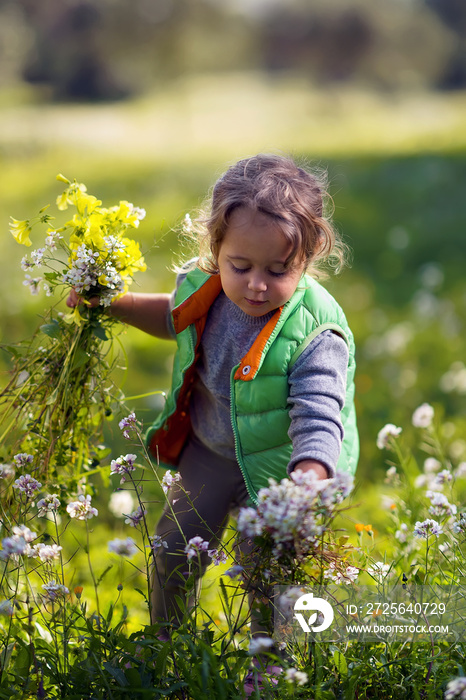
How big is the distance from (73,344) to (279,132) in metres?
18.7

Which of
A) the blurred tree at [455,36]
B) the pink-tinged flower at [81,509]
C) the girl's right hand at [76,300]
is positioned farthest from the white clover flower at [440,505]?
the blurred tree at [455,36]

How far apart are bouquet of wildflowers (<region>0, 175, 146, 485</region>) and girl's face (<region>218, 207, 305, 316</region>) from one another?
1.08 ft

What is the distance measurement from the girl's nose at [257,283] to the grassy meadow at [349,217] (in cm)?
37

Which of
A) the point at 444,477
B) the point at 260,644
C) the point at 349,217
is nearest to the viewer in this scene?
the point at 260,644

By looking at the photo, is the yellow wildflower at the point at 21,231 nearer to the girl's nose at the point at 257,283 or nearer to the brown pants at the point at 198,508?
the girl's nose at the point at 257,283

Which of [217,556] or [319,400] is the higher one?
[319,400]

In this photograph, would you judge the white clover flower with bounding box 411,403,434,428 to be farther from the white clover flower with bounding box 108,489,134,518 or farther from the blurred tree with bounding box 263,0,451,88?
the blurred tree with bounding box 263,0,451,88

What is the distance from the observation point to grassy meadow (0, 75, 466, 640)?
4.58 metres

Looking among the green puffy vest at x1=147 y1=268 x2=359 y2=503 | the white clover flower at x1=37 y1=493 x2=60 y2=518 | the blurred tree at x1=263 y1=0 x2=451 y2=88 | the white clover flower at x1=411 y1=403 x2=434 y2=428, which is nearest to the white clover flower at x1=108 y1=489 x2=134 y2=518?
the green puffy vest at x1=147 y1=268 x2=359 y2=503

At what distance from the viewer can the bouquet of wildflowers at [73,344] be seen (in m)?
2.40

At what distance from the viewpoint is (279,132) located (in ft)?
66.2

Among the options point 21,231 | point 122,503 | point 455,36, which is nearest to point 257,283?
point 21,231

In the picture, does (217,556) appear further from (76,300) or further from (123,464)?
(76,300)

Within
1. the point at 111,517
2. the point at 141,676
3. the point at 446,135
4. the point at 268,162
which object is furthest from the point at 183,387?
the point at 446,135
